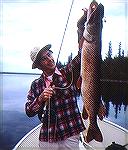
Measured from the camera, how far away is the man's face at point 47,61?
5.11 metres

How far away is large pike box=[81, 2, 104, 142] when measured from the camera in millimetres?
5047

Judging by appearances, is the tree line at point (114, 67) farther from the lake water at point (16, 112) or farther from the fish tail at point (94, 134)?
the fish tail at point (94, 134)

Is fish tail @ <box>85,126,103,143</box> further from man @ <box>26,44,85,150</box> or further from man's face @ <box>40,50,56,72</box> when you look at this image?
man's face @ <box>40,50,56,72</box>

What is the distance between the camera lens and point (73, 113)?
5.12m

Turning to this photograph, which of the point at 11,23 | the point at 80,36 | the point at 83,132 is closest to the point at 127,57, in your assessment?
the point at 80,36

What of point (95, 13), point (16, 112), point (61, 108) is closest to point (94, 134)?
point (61, 108)

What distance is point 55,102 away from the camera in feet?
16.8

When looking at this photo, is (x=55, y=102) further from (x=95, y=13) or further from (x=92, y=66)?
(x=95, y=13)

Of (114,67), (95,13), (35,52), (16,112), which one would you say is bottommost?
(16,112)

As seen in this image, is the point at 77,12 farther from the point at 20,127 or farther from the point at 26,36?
the point at 20,127

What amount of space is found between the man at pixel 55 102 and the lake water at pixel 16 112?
0.07 metres

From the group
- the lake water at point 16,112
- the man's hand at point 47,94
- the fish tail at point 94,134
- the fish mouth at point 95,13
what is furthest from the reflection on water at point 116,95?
the fish mouth at point 95,13

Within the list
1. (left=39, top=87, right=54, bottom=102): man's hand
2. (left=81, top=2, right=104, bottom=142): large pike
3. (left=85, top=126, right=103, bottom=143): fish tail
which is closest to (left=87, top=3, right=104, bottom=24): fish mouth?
(left=81, top=2, right=104, bottom=142): large pike

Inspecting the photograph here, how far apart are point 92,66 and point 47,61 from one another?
1.48ft
